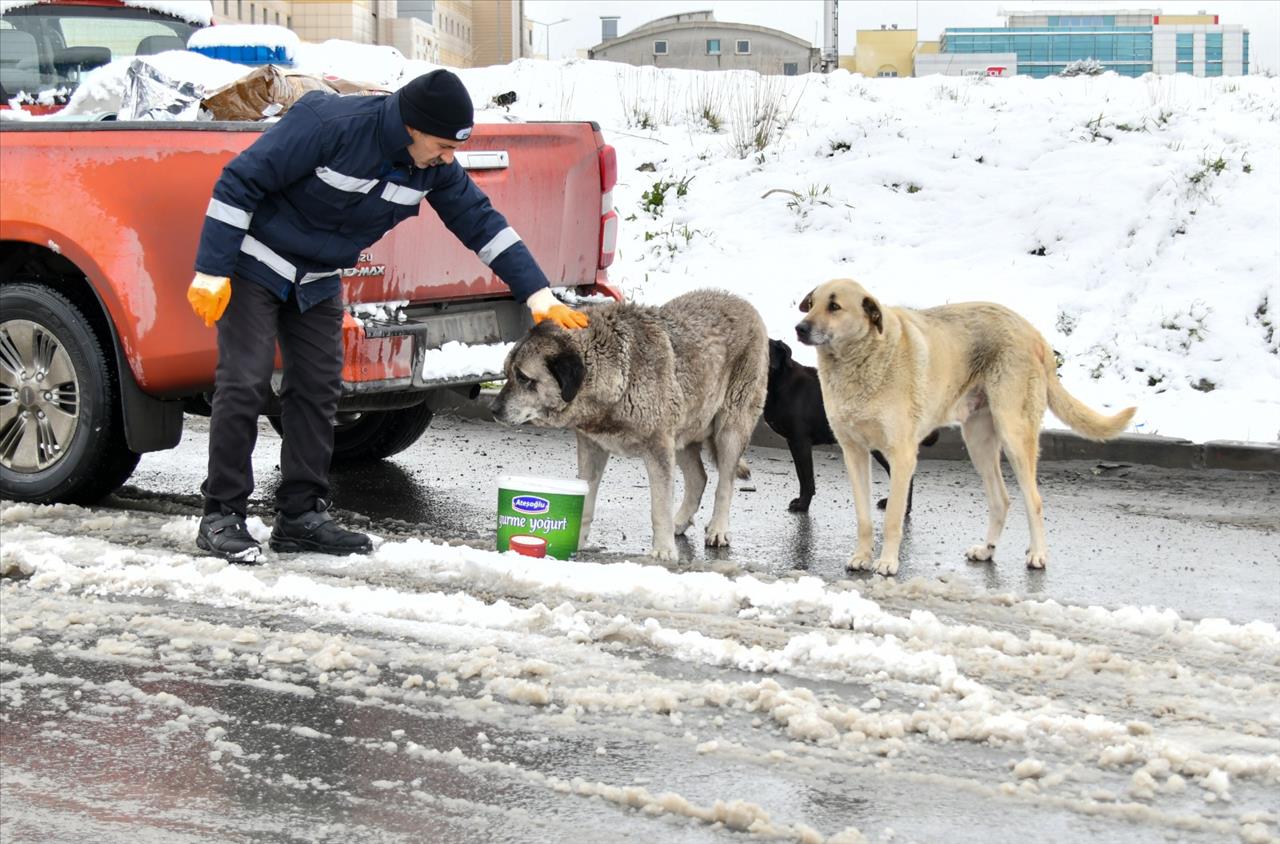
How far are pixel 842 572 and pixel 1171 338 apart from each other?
602 cm

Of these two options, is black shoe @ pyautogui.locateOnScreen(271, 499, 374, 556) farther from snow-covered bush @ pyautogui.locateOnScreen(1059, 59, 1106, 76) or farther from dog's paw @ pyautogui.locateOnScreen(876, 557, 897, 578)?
snow-covered bush @ pyautogui.locateOnScreen(1059, 59, 1106, 76)

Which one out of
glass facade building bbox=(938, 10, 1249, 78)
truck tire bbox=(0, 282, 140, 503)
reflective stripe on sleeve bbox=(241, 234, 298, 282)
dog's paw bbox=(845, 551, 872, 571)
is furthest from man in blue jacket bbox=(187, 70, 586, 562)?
glass facade building bbox=(938, 10, 1249, 78)

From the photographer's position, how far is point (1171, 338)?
11.4m

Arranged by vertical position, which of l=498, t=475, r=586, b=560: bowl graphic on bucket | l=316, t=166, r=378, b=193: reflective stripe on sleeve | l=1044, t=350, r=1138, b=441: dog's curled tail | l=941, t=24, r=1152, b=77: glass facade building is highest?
l=941, t=24, r=1152, b=77: glass facade building

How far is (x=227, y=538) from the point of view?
20.2 feet

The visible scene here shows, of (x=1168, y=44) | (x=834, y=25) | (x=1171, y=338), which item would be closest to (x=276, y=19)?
(x=834, y=25)

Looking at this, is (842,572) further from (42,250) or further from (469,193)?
(42,250)

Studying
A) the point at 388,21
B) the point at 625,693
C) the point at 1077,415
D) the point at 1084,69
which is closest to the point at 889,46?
the point at 388,21

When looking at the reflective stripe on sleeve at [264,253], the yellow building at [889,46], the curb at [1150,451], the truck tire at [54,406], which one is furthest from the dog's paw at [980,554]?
the yellow building at [889,46]

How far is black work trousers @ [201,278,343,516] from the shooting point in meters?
6.13

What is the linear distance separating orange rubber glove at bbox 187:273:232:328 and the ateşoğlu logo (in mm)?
1401

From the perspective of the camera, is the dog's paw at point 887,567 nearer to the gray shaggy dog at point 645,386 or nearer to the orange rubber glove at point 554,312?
the gray shaggy dog at point 645,386

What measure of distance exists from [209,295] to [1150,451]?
19.4ft

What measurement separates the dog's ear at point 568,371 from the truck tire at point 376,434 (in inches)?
100
